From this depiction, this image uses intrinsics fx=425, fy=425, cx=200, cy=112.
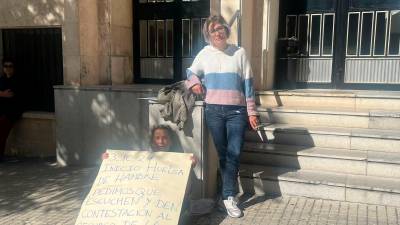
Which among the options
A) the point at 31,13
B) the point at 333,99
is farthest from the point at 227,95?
the point at 31,13

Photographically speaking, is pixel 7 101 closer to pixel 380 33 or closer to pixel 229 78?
pixel 229 78

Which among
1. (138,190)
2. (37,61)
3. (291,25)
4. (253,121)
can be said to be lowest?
(138,190)

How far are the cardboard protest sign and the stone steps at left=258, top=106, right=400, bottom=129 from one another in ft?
7.45

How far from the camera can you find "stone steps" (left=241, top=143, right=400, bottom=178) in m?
4.89

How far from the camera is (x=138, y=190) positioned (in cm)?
416

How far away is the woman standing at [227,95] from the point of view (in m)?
4.35

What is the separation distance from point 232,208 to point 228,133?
80 cm

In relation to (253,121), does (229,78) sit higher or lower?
higher

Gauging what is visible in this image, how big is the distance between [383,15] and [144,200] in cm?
512

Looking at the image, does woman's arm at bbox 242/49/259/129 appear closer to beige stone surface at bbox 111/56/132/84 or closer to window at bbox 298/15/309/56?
window at bbox 298/15/309/56

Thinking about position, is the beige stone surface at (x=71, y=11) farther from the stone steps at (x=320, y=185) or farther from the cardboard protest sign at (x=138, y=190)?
the stone steps at (x=320, y=185)

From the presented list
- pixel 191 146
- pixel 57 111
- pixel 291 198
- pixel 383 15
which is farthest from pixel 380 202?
pixel 57 111

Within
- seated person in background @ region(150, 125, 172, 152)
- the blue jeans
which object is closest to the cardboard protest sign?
seated person in background @ region(150, 125, 172, 152)

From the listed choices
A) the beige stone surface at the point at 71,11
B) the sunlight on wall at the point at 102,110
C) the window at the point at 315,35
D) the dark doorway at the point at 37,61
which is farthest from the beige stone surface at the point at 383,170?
the dark doorway at the point at 37,61
